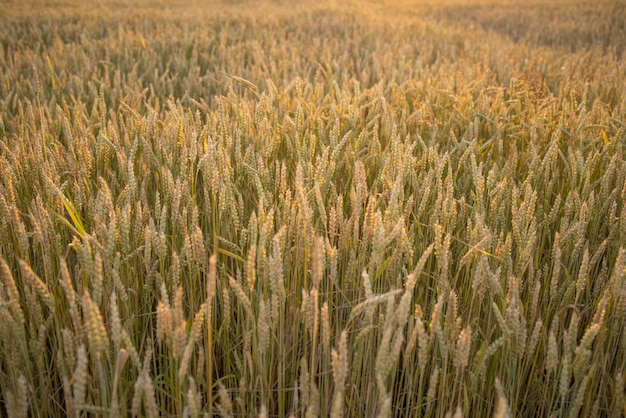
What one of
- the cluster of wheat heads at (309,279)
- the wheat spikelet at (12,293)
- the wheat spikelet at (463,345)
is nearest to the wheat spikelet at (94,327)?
the cluster of wheat heads at (309,279)

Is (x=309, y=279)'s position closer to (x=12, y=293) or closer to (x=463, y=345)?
(x=463, y=345)

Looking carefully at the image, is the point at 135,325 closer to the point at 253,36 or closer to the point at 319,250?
the point at 319,250

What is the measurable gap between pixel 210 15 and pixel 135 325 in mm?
6118

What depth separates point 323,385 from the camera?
1.06m

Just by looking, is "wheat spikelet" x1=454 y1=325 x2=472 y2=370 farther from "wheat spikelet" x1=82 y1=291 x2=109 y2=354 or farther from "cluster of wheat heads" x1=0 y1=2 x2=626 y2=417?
"wheat spikelet" x1=82 y1=291 x2=109 y2=354

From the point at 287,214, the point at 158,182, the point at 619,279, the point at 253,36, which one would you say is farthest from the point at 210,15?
the point at 619,279

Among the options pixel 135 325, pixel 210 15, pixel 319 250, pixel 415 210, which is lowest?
pixel 135 325

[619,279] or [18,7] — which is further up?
[18,7]

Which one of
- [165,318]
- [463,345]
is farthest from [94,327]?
[463,345]

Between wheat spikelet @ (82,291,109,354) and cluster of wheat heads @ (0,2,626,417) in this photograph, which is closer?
wheat spikelet @ (82,291,109,354)

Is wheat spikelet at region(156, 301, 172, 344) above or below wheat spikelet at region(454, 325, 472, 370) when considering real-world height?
above

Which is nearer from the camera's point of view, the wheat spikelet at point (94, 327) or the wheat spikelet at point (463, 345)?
the wheat spikelet at point (94, 327)

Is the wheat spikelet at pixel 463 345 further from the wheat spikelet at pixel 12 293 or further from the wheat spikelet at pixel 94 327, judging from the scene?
the wheat spikelet at pixel 12 293

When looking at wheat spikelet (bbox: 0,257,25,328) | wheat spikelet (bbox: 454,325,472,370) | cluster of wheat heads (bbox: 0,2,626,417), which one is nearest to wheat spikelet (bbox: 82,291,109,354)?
cluster of wheat heads (bbox: 0,2,626,417)
